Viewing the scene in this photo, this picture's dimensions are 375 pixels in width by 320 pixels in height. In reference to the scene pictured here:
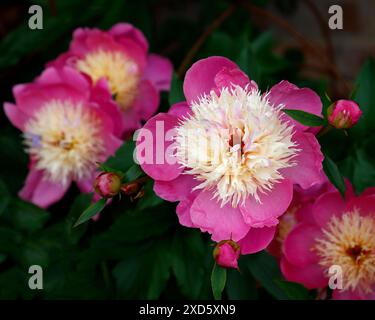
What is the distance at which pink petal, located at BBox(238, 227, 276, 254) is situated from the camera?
0.62m

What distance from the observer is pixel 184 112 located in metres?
0.67

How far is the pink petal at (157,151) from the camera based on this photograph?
2.08ft

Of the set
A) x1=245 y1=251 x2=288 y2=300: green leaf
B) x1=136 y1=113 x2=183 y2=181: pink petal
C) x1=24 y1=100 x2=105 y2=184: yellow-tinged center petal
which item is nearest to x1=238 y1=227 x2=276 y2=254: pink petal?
x1=136 y1=113 x2=183 y2=181: pink petal

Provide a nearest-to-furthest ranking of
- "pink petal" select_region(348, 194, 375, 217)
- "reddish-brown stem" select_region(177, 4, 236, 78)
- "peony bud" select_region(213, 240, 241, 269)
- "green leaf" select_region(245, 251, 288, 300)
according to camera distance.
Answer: "peony bud" select_region(213, 240, 241, 269) < "pink petal" select_region(348, 194, 375, 217) < "green leaf" select_region(245, 251, 288, 300) < "reddish-brown stem" select_region(177, 4, 236, 78)

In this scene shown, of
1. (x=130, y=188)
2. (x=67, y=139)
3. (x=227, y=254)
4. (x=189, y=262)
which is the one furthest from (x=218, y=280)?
(x=67, y=139)

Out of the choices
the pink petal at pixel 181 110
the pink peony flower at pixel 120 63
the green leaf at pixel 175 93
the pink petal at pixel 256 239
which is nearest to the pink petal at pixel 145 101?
the pink peony flower at pixel 120 63

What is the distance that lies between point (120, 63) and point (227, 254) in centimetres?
44

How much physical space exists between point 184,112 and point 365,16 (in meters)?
1.12

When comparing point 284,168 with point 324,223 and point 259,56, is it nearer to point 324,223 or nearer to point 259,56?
point 324,223

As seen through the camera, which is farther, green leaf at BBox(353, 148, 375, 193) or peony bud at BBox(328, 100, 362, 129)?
green leaf at BBox(353, 148, 375, 193)

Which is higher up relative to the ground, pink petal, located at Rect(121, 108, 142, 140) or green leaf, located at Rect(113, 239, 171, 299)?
pink petal, located at Rect(121, 108, 142, 140)

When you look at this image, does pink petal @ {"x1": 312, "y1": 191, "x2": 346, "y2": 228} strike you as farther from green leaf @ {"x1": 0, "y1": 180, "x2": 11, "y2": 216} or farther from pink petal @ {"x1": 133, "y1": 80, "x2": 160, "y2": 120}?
green leaf @ {"x1": 0, "y1": 180, "x2": 11, "y2": 216}

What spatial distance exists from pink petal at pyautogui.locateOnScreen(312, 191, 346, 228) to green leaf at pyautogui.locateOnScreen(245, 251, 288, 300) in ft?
0.40
